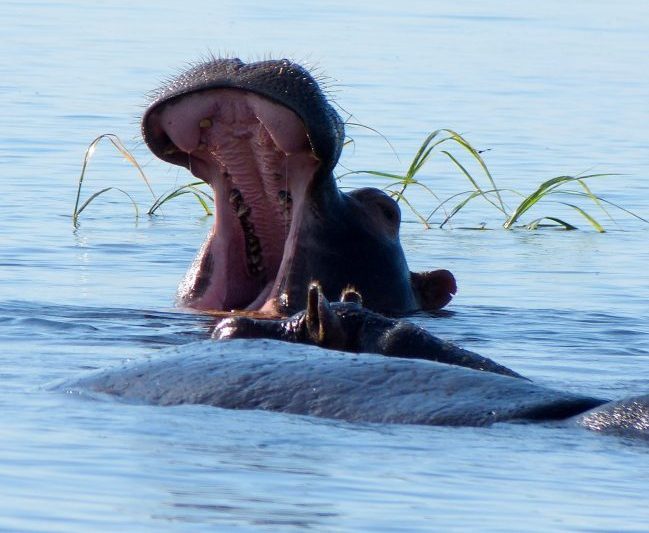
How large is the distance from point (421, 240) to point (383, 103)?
5960 millimetres

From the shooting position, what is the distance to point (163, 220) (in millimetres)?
11352

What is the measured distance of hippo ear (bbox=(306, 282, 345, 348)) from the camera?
18.0ft

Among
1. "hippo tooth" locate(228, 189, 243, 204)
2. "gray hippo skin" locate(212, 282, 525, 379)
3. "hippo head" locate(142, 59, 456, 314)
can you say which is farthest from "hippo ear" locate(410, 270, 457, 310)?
"gray hippo skin" locate(212, 282, 525, 379)

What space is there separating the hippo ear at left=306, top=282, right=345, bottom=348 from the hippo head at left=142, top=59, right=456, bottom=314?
44.5 inches

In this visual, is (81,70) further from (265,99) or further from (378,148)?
(265,99)

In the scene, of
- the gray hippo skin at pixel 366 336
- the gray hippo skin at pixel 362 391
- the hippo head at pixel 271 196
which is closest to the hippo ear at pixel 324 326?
the gray hippo skin at pixel 366 336

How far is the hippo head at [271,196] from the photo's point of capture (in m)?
6.52

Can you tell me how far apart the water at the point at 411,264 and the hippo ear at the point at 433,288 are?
10 centimetres

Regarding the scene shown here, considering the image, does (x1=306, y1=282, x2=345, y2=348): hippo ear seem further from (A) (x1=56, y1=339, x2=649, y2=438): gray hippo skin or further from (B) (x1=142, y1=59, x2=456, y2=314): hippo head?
(B) (x1=142, y1=59, x2=456, y2=314): hippo head

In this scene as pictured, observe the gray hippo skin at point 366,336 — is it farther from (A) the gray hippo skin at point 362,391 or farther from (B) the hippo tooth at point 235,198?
(B) the hippo tooth at point 235,198

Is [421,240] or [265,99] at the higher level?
[265,99]

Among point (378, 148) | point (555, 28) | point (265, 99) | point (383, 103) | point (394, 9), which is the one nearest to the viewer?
point (265, 99)

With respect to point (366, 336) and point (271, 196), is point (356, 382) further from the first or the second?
point (271, 196)

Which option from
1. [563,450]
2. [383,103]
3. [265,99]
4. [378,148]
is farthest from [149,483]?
[383,103]
